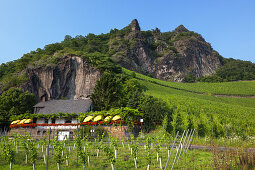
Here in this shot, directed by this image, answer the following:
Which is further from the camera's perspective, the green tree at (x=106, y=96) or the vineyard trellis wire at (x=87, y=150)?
the green tree at (x=106, y=96)

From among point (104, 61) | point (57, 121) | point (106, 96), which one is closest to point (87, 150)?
point (57, 121)

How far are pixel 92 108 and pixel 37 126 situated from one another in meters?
10.2

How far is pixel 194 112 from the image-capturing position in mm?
29797

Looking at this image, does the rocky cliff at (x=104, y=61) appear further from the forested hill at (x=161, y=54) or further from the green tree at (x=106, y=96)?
the green tree at (x=106, y=96)

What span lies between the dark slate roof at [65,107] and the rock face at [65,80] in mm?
10824

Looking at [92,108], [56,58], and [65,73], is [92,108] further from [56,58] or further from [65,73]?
[56,58]

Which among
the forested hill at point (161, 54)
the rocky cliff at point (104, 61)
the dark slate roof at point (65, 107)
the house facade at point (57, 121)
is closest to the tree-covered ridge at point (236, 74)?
the forested hill at point (161, 54)

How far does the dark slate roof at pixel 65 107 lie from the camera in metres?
31.3

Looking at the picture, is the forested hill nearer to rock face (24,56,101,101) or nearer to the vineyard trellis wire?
rock face (24,56,101,101)

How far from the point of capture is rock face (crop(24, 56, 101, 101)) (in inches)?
1790

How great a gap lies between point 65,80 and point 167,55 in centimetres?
7568

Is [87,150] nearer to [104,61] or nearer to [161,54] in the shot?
[104,61]

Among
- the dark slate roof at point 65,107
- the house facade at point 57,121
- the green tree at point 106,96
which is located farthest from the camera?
the green tree at point 106,96

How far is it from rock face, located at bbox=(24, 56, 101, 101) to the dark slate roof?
1082cm
